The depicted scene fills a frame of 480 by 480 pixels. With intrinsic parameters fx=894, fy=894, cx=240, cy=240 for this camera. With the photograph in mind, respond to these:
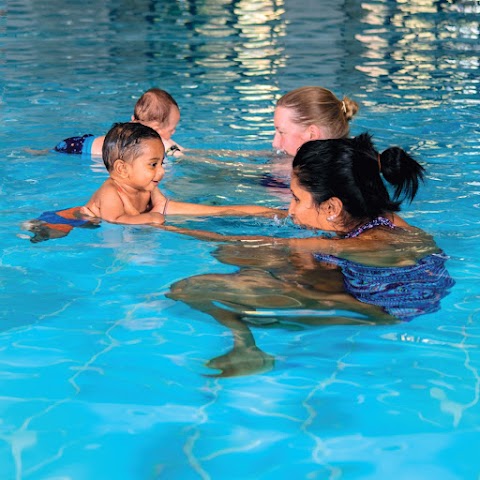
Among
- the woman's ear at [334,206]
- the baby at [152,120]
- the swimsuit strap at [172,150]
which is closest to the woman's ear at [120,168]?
the woman's ear at [334,206]

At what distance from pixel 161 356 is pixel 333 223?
110 cm

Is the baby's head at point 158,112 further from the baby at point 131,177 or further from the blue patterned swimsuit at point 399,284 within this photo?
the blue patterned swimsuit at point 399,284

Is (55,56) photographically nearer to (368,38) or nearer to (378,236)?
(368,38)

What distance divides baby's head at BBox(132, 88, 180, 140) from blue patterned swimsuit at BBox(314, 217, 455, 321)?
8.76 ft

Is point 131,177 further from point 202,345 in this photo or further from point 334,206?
point 202,345

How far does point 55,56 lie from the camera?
11.5 meters

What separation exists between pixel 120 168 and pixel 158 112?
1.61 meters

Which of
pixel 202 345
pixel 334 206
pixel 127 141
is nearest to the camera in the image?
pixel 202 345

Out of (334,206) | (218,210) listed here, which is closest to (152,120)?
(218,210)

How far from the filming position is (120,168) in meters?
4.80

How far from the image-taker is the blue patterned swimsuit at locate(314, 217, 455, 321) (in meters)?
3.64

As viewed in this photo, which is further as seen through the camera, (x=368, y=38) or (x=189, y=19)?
(x=189, y=19)

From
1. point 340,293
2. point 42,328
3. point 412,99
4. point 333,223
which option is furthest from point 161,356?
point 412,99

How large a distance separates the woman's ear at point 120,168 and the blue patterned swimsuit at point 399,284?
1318 mm
